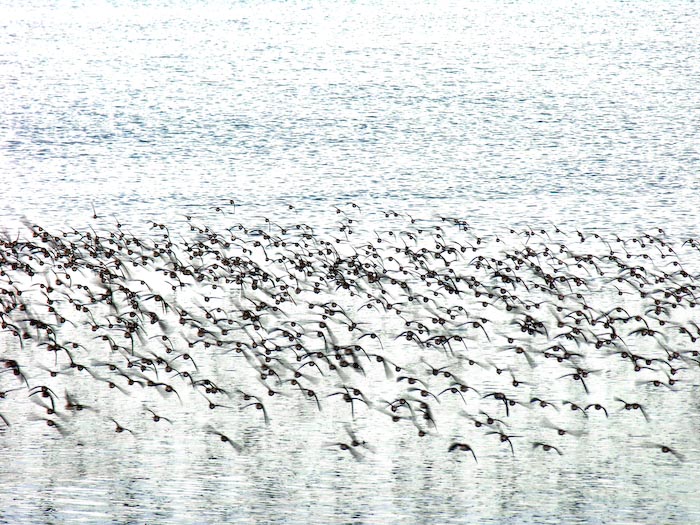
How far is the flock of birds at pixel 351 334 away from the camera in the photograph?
84.8ft

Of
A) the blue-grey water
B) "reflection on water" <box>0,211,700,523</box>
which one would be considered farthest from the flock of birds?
the blue-grey water

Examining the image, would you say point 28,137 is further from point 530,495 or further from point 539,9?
point 539,9

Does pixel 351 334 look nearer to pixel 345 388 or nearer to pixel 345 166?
pixel 345 388

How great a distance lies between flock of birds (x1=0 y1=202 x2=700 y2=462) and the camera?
25859mm

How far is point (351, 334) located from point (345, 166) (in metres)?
33.9

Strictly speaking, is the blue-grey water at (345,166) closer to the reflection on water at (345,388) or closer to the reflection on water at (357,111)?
the reflection on water at (345,388)

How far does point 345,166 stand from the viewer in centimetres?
6334

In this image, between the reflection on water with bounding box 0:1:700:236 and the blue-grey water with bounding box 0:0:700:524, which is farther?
the reflection on water with bounding box 0:1:700:236

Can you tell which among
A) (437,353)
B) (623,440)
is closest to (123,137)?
(437,353)

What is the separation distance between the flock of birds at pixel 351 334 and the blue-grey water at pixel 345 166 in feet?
1.18

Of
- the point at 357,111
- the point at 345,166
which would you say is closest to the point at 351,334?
the point at 345,166

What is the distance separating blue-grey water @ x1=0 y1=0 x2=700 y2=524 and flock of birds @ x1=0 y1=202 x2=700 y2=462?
360 millimetres

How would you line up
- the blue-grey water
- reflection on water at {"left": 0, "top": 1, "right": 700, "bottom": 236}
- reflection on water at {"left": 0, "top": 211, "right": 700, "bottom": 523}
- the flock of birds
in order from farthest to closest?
reflection on water at {"left": 0, "top": 1, "right": 700, "bottom": 236}
the flock of birds
the blue-grey water
reflection on water at {"left": 0, "top": 211, "right": 700, "bottom": 523}

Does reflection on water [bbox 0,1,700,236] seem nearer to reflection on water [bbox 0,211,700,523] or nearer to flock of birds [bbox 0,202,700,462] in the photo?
flock of birds [bbox 0,202,700,462]
